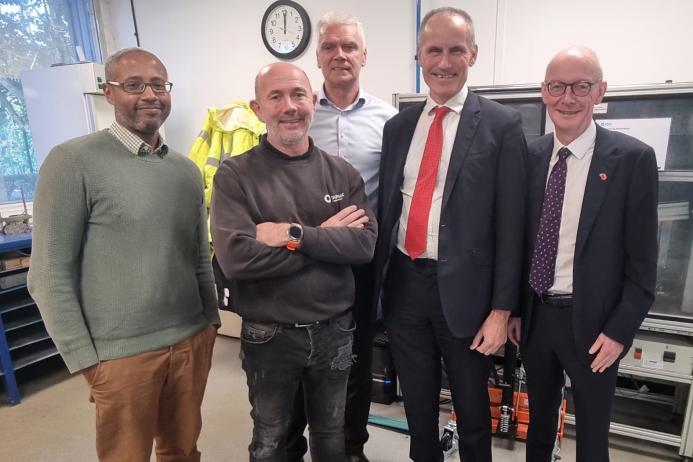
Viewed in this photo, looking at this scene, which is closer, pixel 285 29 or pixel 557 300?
pixel 557 300

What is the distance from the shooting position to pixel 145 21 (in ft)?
12.5

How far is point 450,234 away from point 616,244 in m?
0.50

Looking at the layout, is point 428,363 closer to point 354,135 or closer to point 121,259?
point 354,135

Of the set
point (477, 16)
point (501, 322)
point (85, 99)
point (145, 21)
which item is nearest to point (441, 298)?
point (501, 322)

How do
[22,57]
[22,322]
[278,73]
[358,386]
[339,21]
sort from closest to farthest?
1. [278,73]
2. [339,21]
3. [358,386]
4. [22,322]
5. [22,57]

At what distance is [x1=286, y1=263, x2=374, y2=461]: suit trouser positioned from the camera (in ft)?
5.80

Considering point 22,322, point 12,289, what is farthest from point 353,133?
point 22,322

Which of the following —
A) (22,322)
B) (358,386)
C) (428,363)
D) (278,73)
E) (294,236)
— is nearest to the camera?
(294,236)

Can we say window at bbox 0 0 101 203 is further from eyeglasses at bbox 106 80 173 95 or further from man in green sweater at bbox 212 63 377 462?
man in green sweater at bbox 212 63 377 462

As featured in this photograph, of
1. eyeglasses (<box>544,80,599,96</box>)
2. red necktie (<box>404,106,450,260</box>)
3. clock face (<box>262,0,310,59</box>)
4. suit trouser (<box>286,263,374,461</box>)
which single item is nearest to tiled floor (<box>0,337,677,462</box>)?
suit trouser (<box>286,263,374,461</box>)

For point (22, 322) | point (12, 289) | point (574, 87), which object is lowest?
point (22, 322)

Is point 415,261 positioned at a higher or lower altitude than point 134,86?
lower

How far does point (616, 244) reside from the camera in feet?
4.40

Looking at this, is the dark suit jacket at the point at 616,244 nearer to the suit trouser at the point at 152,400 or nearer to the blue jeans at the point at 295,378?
the blue jeans at the point at 295,378
